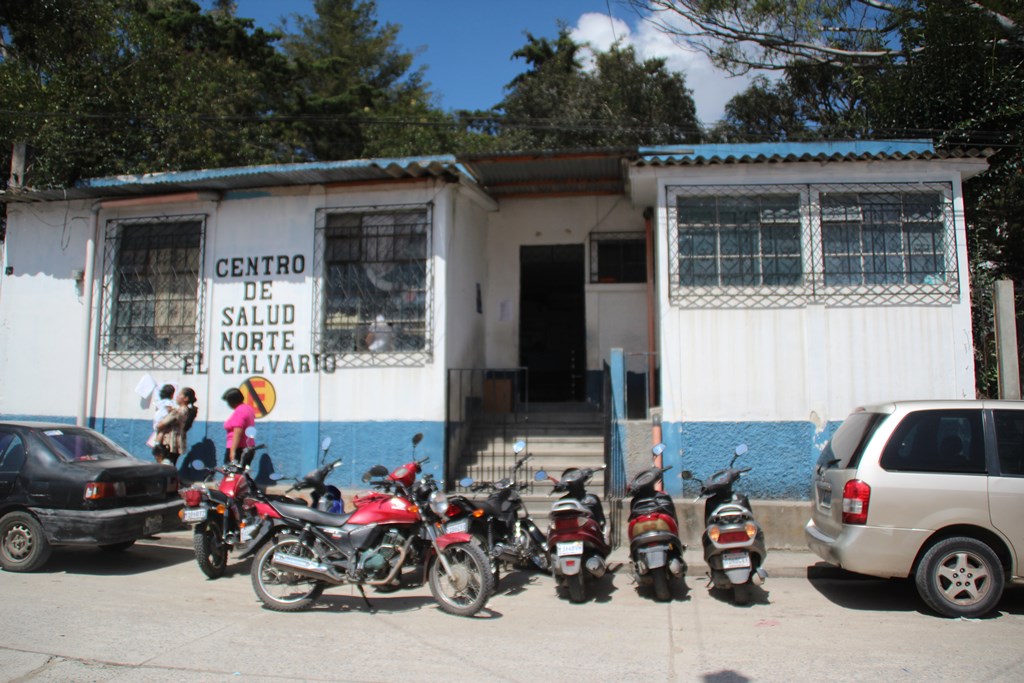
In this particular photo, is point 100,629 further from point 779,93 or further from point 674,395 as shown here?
point 779,93

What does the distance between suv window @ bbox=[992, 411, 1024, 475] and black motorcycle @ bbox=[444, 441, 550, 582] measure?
3828 mm

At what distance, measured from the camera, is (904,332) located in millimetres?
8625

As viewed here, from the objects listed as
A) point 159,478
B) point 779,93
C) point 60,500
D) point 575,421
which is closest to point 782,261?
point 575,421

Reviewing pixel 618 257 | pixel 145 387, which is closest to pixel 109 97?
pixel 145 387

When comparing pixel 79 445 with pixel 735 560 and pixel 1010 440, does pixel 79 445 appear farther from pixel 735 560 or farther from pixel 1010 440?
pixel 1010 440

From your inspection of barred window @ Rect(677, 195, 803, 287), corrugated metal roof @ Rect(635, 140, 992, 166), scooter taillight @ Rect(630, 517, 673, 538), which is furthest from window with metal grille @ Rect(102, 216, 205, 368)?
scooter taillight @ Rect(630, 517, 673, 538)

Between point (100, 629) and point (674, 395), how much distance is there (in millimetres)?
6180

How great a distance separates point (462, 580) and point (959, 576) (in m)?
3.84

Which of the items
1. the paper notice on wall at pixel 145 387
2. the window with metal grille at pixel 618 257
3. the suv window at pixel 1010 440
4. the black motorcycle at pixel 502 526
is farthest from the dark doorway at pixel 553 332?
the suv window at pixel 1010 440

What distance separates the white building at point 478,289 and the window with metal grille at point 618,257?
35 millimetres

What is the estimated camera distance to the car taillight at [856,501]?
5637 mm

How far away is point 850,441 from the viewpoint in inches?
241

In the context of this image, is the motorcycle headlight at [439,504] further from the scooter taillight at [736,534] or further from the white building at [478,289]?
the white building at [478,289]

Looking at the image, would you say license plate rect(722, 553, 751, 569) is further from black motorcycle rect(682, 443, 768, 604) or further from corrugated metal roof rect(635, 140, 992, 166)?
corrugated metal roof rect(635, 140, 992, 166)
